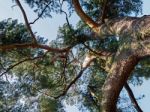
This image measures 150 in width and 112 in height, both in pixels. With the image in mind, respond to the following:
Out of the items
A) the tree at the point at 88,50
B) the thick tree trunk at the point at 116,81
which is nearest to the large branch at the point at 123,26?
the tree at the point at 88,50

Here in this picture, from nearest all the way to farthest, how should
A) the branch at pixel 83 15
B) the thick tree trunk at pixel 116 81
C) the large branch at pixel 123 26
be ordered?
the thick tree trunk at pixel 116 81
the large branch at pixel 123 26
the branch at pixel 83 15

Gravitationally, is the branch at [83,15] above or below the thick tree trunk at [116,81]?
above

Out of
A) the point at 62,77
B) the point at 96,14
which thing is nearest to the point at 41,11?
the point at 96,14

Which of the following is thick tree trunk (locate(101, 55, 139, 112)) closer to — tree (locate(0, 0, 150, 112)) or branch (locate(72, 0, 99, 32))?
tree (locate(0, 0, 150, 112))

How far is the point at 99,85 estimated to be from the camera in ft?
31.3

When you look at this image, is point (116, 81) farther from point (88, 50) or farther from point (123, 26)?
point (88, 50)

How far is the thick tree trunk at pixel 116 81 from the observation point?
548cm

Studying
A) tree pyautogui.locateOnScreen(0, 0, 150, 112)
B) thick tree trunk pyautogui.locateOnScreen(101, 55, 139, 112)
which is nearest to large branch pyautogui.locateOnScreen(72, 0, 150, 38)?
tree pyautogui.locateOnScreen(0, 0, 150, 112)

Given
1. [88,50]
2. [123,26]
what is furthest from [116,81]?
[88,50]

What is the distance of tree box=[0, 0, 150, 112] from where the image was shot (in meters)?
5.61

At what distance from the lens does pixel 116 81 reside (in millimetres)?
5574

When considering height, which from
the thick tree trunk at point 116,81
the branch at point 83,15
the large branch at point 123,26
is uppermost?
the branch at point 83,15

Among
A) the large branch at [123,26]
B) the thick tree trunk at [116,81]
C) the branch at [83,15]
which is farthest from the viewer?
the branch at [83,15]

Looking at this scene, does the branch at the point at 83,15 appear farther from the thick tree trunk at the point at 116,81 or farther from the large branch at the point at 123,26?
the thick tree trunk at the point at 116,81
